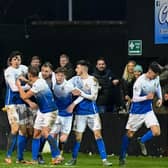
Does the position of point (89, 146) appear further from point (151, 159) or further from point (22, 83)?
point (22, 83)

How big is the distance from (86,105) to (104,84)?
225cm

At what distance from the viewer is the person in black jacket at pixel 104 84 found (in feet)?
69.5

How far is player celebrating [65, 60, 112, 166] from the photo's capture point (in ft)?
62.5

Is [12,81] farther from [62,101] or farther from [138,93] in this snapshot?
[138,93]

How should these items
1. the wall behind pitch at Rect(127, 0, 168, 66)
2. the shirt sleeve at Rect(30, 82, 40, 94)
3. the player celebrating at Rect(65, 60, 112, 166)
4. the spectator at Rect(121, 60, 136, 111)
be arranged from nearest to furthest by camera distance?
1. the shirt sleeve at Rect(30, 82, 40, 94)
2. the player celebrating at Rect(65, 60, 112, 166)
3. the spectator at Rect(121, 60, 136, 111)
4. the wall behind pitch at Rect(127, 0, 168, 66)

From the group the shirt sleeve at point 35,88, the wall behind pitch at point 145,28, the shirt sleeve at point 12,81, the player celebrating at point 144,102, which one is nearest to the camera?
the shirt sleeve at point 35,88

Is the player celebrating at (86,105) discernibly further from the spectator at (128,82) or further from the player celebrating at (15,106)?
the spectator at (128,82)

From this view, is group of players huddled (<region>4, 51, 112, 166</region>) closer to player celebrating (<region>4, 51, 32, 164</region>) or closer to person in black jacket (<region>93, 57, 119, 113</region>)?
player celebrating (<region>4, 51, 32, 164</region>)

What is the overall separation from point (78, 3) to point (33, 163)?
7078mm

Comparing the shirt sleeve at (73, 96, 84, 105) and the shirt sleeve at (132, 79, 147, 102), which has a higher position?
the shirt sleeve at (132, 79, 147, 102)

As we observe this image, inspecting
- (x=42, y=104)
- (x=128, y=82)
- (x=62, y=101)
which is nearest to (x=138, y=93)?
(x=62, y=101)

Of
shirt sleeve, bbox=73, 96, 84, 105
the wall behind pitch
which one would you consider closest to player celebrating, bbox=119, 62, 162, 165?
shirt sleeve, bbox=73, 96, 84, 105

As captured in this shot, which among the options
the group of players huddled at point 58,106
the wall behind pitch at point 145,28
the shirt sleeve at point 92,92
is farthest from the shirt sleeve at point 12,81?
the wall behind pitch at point 145,28

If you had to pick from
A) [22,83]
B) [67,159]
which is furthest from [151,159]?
[22,83]
